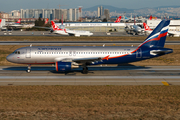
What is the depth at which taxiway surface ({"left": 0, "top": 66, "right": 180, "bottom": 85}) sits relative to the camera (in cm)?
3022

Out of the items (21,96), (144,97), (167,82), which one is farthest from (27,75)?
(167,82)

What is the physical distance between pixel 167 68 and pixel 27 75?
25.7 m

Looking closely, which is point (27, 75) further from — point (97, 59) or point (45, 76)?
point (97, 59)

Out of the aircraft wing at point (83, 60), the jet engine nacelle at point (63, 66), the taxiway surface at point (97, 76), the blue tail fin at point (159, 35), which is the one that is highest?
the blue tail fin at point (159, 35)

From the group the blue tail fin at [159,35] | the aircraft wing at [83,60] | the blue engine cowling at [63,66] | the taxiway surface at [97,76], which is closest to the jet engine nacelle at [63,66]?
the blue engine cowling at [63,66]

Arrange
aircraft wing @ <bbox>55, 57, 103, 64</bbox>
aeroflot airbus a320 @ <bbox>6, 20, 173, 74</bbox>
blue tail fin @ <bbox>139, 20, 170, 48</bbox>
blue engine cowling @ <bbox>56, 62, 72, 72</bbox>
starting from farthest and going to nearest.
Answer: blue tail fin @ <bbox>139, 20, 170, 48</bbox>, aeroflot airbus a320 @ <bbox>6, 20, 173, 74</bbox>, aircraft wing @ <bbox>55, 57, 103, 64</bbox>, blue engine cowling @ <bbox>56, 62, 72, 72</bbox>

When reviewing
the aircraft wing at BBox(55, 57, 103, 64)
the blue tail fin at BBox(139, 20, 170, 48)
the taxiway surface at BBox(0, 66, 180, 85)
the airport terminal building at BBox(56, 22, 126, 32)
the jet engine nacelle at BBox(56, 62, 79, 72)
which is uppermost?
the airport terminal building at BBox(56, 22, 126, 32)

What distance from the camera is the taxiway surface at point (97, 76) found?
1190 inches

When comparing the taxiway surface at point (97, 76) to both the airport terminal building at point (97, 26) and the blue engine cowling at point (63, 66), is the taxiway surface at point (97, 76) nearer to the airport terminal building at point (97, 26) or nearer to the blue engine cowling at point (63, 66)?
the blue engine cowling at point (63, 66)

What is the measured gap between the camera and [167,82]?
30359mm

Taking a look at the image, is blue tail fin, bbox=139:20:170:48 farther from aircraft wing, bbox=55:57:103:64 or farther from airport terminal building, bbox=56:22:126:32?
airport terminal building, bbox=56:22:126:32

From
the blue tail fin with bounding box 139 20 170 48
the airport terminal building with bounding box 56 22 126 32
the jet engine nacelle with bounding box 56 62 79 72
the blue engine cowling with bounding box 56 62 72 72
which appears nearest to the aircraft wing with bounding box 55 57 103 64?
the jet engine nacelle with bounding box 56 62 79 72

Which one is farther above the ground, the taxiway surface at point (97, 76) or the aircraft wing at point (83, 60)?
the aircraft wing at point (83, 60)

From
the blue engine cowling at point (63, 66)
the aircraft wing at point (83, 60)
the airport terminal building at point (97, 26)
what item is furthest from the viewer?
the airport terminal building at point (97, 26)
